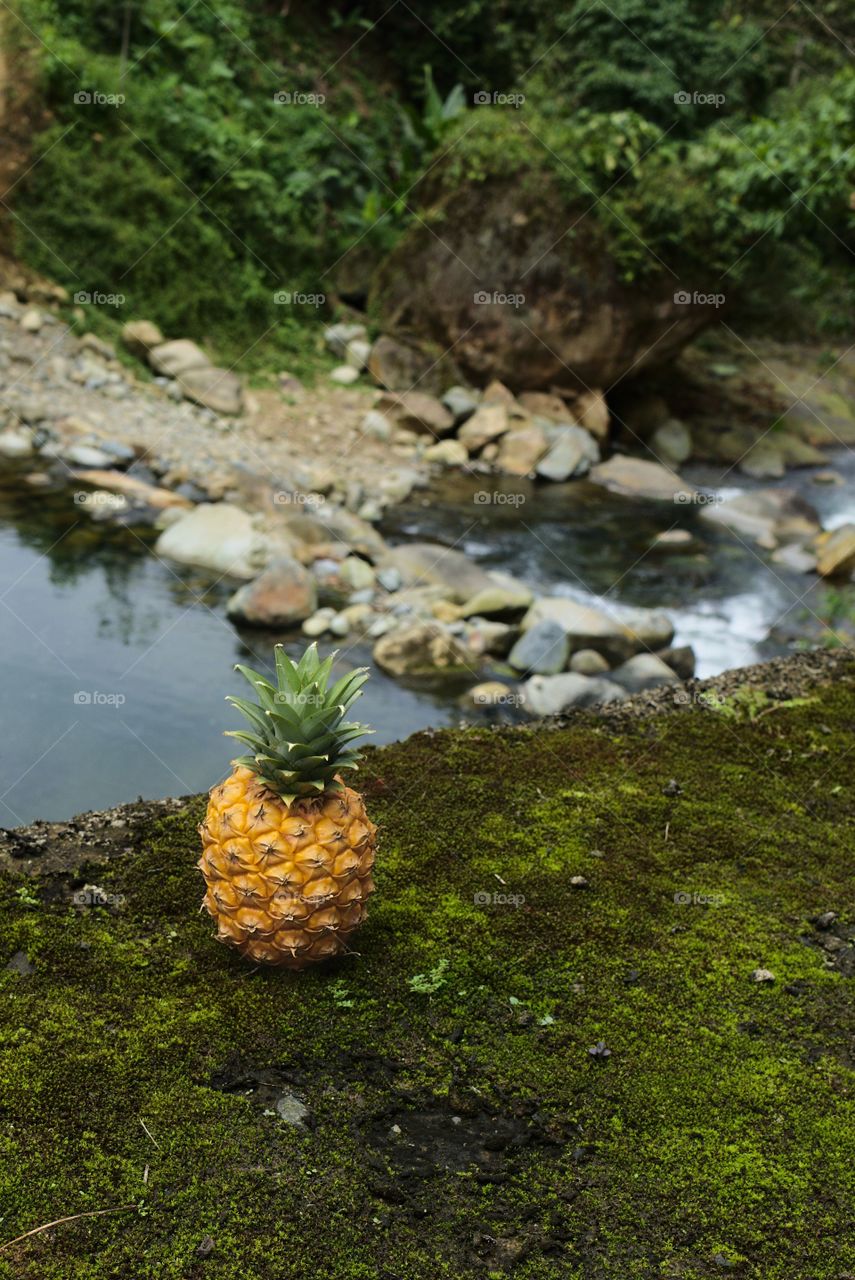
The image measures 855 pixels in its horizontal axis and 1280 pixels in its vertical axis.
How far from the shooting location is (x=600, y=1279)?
282cm

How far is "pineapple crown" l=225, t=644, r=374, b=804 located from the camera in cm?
354

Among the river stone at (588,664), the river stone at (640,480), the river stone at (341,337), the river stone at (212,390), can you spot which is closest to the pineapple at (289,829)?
the river stone at (588,664)

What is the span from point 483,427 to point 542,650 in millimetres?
6139

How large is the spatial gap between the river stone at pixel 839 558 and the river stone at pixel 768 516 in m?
1.03

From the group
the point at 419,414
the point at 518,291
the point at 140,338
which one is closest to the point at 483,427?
the point at 419,414

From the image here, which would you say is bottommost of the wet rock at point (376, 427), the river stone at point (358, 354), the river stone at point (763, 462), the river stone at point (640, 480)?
the river stone at point (763, 462)

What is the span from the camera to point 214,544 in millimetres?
9852

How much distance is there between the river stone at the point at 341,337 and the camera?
51.5 ft

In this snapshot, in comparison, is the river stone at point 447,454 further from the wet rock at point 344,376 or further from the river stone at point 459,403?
the wet rock at point 344,376

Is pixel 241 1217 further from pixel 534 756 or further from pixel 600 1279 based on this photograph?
pixel 534 756

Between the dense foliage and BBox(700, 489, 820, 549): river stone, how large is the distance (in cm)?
273

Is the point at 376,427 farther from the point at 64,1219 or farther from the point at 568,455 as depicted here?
the point at 64,1219

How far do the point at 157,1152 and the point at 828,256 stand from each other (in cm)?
1243

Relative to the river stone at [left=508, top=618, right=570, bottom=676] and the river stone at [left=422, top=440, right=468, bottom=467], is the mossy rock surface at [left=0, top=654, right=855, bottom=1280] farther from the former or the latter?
the river stone at [left=422, top=440, right=468, bottom=467]
